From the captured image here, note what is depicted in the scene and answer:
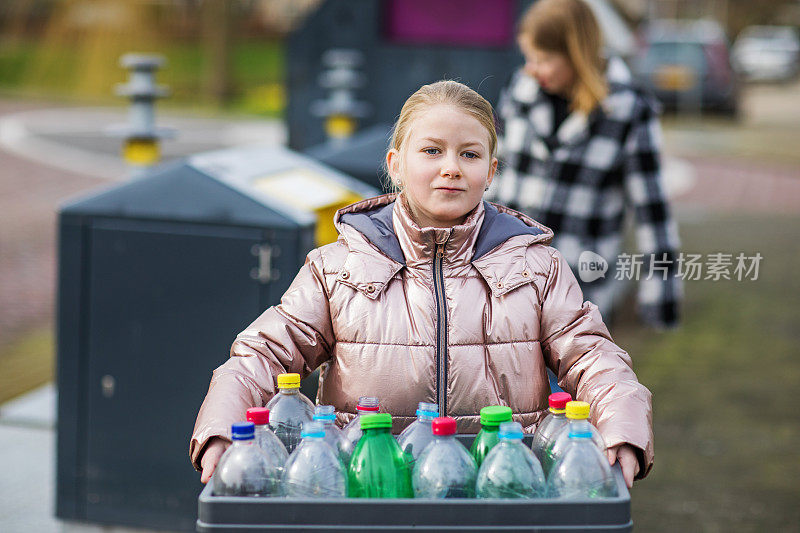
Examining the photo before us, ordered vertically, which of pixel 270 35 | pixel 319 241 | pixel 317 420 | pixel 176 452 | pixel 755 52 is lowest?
pixel 176 452

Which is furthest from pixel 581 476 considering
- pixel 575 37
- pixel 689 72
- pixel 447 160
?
pixel 689 72

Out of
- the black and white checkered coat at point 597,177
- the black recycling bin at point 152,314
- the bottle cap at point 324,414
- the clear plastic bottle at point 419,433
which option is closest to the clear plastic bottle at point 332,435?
the bottle cap at point 324,414

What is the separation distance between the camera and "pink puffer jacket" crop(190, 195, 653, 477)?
2.29m

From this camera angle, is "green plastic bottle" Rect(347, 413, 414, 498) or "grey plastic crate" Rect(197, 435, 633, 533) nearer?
"grey plastic crate" Rect(197, 435, 633, 533)

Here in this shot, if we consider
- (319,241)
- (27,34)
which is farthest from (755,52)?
(319,241)

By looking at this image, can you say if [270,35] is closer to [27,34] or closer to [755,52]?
[27,34]

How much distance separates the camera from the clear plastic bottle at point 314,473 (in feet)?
6.23

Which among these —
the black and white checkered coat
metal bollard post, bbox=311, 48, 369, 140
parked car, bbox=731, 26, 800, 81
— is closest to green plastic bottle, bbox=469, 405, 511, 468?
the black and white checkered coat

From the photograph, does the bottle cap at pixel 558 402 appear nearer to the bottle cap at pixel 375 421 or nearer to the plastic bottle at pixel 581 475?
the plastic bottle at pixel 581 475

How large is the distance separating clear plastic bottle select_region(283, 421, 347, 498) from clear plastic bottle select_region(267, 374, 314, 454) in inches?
10.3

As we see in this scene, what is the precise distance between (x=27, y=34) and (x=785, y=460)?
20.2ft

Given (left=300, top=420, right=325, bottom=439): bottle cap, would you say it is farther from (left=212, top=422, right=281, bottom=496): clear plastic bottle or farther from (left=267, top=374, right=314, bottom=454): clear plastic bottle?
(left=267, top=374, right=314, bottom=454): clear plastic bottle

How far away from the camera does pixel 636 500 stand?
4.77 m

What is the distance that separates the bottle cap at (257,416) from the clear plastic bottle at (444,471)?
296mm
